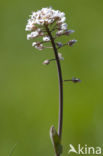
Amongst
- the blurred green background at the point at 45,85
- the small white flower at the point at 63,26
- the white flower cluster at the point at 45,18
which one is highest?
the white flower cluster at the point at 45,18

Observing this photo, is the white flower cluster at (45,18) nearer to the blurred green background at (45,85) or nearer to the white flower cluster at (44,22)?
the white flower cluster at (44,22)

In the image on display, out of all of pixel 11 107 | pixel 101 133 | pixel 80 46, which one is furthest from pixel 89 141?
pixel 80 46

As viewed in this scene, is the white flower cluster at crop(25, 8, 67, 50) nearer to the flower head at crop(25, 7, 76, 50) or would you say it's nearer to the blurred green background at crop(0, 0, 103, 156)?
the flower head at crop(25, 7, 76, 50)

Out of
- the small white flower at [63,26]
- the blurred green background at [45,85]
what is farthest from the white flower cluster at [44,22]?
the blurred green background at [45,85]

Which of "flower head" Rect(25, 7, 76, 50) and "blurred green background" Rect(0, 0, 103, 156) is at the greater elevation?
"flower head" Rect(25, 7, 76, 50)

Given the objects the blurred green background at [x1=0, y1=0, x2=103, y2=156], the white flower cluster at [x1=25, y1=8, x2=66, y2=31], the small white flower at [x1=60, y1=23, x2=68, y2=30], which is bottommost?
the blurred green background at [x1=0, y1=0, x2=103, y2=156]

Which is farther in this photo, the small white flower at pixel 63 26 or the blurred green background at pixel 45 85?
the blurred green background at pixel 45 85

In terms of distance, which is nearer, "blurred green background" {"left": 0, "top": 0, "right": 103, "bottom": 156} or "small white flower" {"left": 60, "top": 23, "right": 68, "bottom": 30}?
"small white flower" {"left": 60, "top": 23, "right": 68, "bottom": 30}

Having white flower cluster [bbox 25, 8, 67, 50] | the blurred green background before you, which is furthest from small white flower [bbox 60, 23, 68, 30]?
the blurred green background

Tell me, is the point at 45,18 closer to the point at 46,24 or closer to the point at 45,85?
the point at 46,24

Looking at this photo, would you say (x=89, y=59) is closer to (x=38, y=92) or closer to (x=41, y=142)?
(x=38, y=92)
